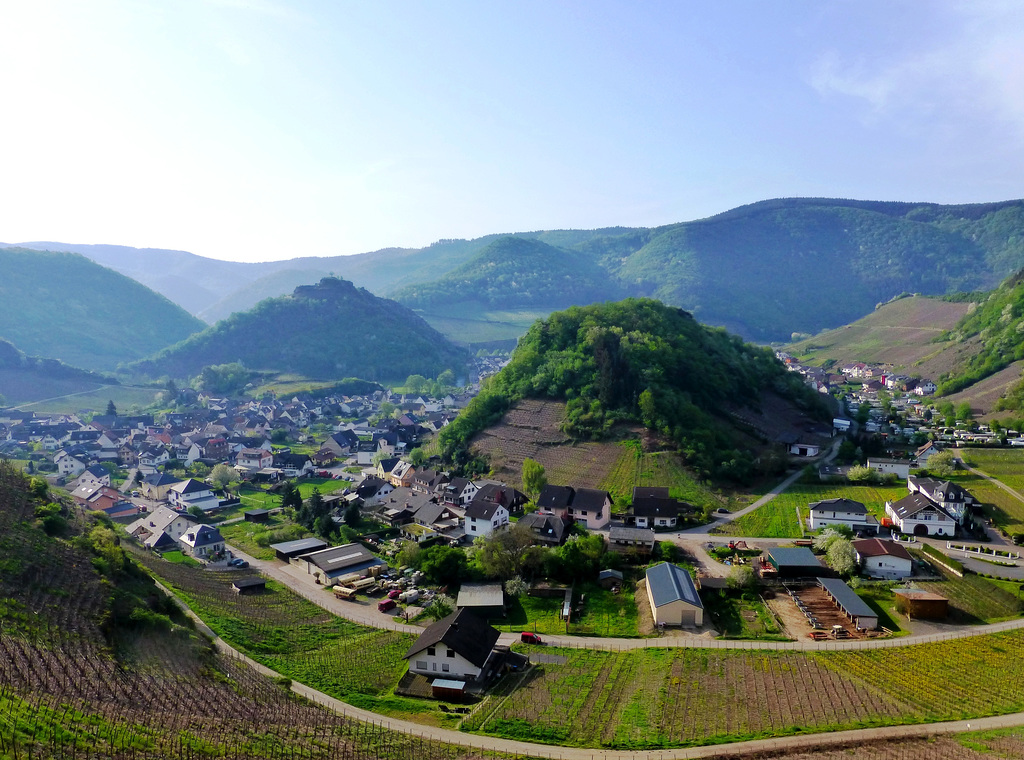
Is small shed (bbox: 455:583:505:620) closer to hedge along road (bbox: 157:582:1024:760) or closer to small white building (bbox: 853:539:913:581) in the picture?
hedge along road (bbox: 157:582:1024:760)


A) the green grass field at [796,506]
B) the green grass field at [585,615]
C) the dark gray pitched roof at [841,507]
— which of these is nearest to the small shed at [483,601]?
the green grass field at [585,615]

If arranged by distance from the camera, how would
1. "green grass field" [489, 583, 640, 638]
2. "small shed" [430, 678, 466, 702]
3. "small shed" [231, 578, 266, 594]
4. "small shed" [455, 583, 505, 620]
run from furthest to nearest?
1. "small shed" [231, 578, 266, 594]
2. "small shed" [455, 583, 505, 620]
3. "green grass field" [489, 583, 640, 638]
4. "small shed" [430, 678, 466, 702]

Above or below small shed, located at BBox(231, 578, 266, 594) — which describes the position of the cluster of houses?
above

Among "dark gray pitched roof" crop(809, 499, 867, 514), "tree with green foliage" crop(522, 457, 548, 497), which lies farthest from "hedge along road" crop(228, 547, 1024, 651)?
"tree with green foliage" crop(522, 457, 548, 497)

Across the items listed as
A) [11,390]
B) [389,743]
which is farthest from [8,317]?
[389,743]

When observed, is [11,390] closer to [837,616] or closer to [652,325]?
[652,325]

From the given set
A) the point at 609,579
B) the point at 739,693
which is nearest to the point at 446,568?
the point at 609,579
